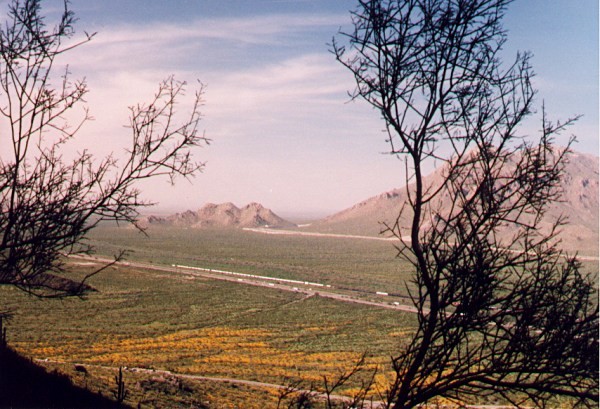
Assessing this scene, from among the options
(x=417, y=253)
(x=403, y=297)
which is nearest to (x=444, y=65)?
(x=417, y=253)

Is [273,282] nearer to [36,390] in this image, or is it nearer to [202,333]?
[202,333]

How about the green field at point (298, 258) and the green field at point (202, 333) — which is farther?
the green field at point (298, 258)

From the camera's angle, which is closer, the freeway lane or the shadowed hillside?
the shadowed hillside

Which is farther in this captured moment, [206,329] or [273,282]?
[273,282]

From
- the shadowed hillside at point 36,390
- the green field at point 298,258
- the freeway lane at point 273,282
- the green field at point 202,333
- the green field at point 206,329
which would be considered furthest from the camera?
the green field at point 298,258

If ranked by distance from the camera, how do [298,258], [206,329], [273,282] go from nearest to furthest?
[206,329]
[273,282]
[298,258]

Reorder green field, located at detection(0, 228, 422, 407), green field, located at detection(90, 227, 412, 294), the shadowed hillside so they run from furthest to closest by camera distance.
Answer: green field, located at detection(90, 227, 412, 294), green field, located at detection(0, 228, 422, 407), the shadowed hillside

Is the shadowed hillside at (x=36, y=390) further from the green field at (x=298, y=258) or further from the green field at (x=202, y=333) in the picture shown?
the green field at (x=298, y=258)

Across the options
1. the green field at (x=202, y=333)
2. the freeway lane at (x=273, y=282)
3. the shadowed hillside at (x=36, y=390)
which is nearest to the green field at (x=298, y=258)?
the green field at (x=202, y=333)

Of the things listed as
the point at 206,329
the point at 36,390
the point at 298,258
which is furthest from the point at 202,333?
the point at 298,258

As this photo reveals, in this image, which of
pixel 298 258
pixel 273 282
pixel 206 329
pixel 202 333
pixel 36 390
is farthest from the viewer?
pixel 298 258

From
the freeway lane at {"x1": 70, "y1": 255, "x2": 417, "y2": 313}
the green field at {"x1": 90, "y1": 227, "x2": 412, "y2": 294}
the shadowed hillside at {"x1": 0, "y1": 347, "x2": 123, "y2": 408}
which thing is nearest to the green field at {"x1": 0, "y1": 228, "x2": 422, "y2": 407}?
the green field at {"x1": 90, "y1": 227, "x2": 412, "y2": 294}

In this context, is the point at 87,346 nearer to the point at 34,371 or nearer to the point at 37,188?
the point at 34,371

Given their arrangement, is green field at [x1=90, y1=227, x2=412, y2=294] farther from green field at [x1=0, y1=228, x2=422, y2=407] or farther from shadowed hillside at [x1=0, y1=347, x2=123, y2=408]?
shadowed hillside at [x1=0, y1=347, x2=123, y2=408]
